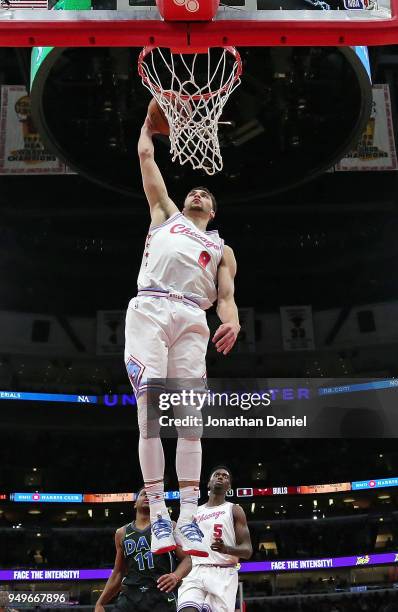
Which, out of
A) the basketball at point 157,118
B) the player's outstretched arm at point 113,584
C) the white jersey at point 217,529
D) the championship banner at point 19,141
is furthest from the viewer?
the championship banner at point 19,141

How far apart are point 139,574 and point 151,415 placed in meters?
2.09

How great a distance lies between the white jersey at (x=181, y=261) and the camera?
15.9 feet

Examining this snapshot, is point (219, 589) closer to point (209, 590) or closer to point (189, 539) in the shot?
point (209, 590)

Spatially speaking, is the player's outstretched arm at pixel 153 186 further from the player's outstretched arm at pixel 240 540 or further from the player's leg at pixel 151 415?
the player's outstretched arm at pixel 240 540

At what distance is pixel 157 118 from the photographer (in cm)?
537

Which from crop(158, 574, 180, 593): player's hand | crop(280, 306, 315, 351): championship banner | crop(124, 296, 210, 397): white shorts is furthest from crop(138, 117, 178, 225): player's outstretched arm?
crop(280, 306, 315, 351): championship banner

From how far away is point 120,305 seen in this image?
21.9m

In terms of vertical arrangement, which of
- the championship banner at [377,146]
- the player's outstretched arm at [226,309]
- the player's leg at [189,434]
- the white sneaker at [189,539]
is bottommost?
the white sneaker at [189,539]

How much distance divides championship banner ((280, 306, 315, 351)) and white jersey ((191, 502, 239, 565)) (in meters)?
14.9

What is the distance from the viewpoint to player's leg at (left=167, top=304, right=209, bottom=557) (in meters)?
4.47

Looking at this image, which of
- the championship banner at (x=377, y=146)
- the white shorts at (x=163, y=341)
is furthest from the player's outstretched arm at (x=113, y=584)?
the championship banner at (x=377, y=146)

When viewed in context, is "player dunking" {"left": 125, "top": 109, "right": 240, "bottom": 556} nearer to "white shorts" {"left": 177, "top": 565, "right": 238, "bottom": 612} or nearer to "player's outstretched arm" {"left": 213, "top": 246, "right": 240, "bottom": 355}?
"player's outstretched arm" {"left": 213, "top": 246, "right": 240, "bottom": 355}

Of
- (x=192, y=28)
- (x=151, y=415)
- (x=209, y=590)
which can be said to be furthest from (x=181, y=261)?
(x=209, y=590)

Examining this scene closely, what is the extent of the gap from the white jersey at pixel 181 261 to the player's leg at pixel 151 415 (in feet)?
1.02
